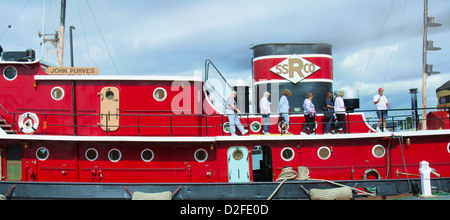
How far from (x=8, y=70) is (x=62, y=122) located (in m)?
2.08

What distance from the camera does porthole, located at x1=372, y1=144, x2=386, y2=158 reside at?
9.40 meters

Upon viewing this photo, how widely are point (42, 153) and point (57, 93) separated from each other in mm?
1655

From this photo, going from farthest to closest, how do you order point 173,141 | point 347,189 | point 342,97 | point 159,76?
point 342,97
point 159,76
point 173,141
point 347,189

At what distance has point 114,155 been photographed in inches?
378

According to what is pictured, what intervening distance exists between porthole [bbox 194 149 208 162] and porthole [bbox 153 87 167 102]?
1778 millimetres

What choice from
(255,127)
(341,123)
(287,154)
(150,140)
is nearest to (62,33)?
(150,140)

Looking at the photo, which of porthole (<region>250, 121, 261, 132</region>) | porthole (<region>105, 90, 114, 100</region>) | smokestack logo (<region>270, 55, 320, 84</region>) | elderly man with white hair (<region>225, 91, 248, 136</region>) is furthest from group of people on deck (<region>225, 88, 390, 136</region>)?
porthole (<region>105, 90, 114, 100</region>)

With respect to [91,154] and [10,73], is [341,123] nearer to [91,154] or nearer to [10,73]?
[91,154]

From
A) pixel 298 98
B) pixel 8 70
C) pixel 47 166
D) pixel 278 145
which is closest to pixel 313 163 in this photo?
pixel 278 145

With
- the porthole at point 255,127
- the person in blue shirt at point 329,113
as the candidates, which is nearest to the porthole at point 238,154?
the porthole at point 255,127

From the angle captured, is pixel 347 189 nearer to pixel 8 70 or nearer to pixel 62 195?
pixel 62 195

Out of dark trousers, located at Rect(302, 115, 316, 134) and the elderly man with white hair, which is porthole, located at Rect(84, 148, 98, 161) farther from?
dark trousers, located at Rect(302, 115, 316, 134)

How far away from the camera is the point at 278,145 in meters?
9.44

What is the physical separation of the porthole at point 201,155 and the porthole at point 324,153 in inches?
115
